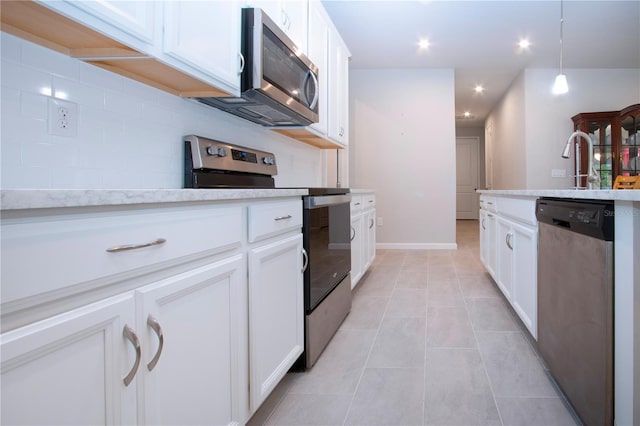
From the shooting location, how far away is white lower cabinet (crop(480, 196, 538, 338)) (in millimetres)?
1754

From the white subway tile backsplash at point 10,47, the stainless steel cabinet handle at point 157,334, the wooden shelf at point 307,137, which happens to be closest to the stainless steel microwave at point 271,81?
the wooden shelf at point 307,137

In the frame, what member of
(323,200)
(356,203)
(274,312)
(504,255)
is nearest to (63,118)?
(274,312)

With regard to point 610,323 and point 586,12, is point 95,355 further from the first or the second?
point 586,12

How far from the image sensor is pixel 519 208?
79.0 inches

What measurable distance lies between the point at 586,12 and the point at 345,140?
9.00 ft

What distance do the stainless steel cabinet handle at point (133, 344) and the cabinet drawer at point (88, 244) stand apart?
10 centimetres

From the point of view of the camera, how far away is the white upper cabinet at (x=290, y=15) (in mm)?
1712

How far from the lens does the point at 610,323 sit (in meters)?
0.99

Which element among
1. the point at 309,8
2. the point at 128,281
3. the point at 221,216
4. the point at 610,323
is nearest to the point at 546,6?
the point at 309,8

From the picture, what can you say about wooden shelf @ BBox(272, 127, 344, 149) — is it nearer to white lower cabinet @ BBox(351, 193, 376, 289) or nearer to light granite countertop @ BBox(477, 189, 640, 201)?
white lower cabinet @ BBox(351, 193, 376, 289)

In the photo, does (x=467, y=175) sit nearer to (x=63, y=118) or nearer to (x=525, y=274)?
(x=525, y=274)

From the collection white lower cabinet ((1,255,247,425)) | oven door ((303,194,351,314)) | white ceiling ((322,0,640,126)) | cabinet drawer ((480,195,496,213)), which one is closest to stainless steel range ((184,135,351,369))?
oven door ((303,194,351,314))

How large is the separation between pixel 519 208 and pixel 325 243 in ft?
3.58

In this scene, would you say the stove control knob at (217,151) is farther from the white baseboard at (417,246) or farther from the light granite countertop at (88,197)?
the white baseboard at (417,246)
